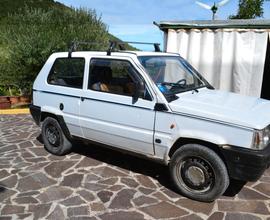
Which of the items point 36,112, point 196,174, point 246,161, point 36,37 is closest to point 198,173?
point 196,174

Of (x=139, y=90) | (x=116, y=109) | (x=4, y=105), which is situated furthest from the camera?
(x=4, y=105)

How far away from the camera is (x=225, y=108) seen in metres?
4.31

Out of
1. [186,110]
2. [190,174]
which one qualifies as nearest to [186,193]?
[190,174]

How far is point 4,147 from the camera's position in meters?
6.93

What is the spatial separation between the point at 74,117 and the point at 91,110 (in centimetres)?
48

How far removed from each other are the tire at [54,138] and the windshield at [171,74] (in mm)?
2162

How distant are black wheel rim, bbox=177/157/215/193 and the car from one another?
0.01 m

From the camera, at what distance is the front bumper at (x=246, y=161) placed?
12.8ft

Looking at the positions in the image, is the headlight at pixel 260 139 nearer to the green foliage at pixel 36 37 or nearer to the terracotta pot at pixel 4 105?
the green foliage at pixel 36 37

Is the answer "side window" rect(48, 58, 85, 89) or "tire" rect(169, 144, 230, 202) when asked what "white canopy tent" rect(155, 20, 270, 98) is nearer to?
"side window" rect(48, 58, 85, 89)

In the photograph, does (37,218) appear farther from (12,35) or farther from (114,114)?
(12,35)

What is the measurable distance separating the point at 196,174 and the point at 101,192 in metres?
1.40

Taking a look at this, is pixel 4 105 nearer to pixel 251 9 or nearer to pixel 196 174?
pixel 196 174

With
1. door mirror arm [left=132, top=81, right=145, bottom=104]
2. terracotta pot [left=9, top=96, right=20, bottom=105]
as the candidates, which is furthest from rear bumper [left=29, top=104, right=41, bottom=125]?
terracotta pot [left=9, top=96, right=20, bottom=105]
